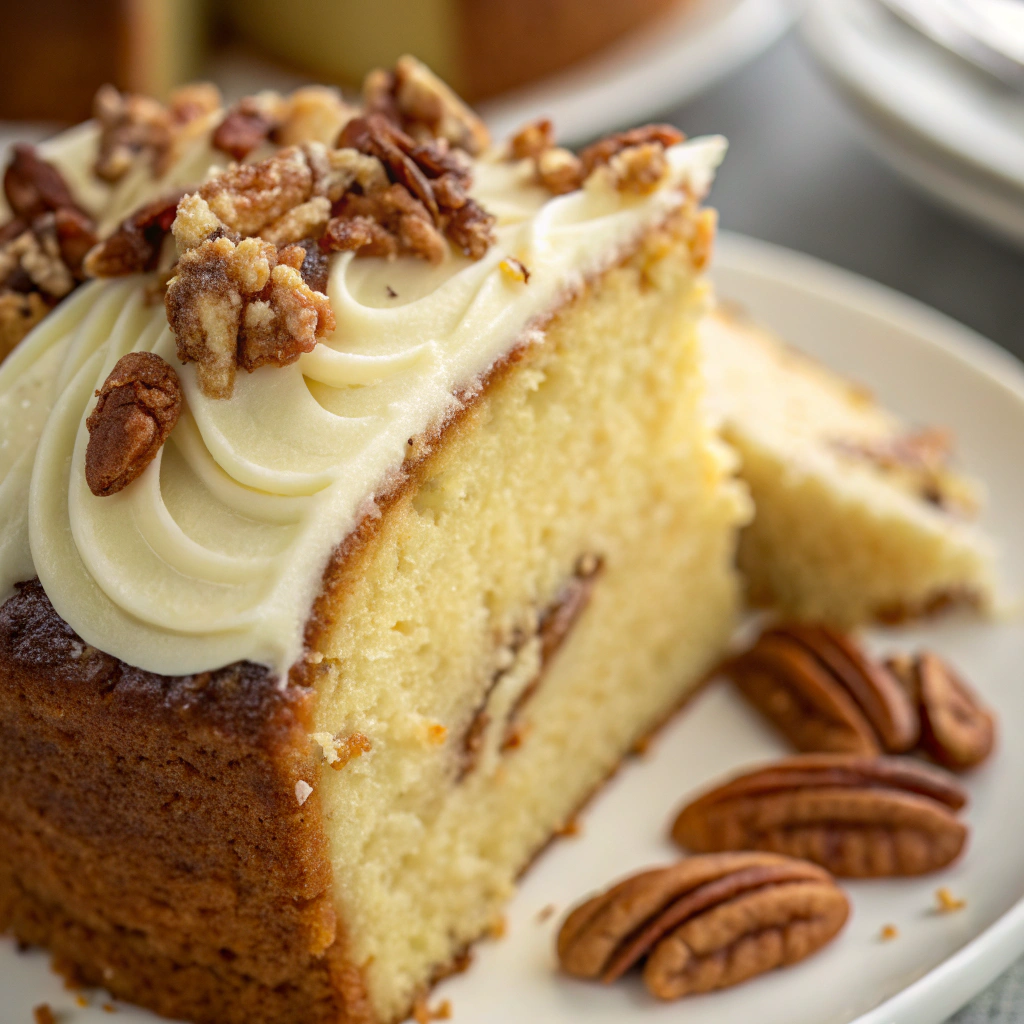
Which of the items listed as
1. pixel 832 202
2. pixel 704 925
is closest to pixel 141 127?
pixel 704 925

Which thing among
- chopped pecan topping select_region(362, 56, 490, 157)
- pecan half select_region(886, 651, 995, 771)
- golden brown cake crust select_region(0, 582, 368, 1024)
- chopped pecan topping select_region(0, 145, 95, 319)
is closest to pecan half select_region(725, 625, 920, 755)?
pecan half select_region(886, 651, 995, 771)

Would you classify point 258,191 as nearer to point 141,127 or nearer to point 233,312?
point 233,312

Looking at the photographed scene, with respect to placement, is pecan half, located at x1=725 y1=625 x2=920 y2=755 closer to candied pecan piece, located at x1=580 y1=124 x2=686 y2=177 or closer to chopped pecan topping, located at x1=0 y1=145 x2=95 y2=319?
candied pecan piece, located at x1=580 y1=124 x2=686 y2=177

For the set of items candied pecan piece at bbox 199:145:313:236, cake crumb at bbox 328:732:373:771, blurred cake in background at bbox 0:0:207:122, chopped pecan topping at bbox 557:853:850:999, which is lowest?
chopped pecan topping at bbox 557:853:850:999

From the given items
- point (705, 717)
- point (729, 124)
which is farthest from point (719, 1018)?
point (729, 124)

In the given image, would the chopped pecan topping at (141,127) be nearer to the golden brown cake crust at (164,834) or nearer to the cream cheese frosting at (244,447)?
the cream cheese frosting at (244,447)

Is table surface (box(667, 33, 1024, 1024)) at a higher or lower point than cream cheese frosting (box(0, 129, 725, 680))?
lower
